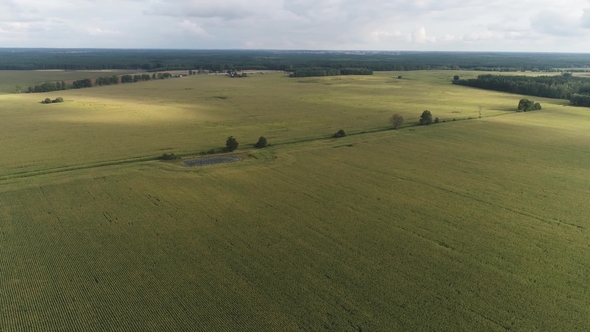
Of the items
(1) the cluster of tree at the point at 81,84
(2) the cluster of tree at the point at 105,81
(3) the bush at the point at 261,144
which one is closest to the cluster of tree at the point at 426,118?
(3) the bush at the point at 261,144

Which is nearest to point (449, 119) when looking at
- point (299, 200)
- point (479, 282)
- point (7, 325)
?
point (299, 200)

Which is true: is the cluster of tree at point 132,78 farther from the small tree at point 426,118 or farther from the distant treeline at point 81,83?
the small tree at point 426,118

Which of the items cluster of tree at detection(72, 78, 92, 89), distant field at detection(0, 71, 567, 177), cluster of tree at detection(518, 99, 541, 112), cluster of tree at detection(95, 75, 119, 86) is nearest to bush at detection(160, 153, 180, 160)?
distant field at detection(0, 71, 567, 177)

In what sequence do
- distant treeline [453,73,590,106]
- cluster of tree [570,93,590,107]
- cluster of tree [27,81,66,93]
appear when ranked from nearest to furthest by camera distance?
1. cluster of tree [570,93,590,107]
2. distant treeline [453,73,590,106]
3. cluster of tree [27,81,66,93]

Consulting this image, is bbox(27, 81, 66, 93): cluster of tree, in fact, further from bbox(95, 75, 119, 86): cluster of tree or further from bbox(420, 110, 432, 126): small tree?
bbox(420, 110, 432, 126): small tree

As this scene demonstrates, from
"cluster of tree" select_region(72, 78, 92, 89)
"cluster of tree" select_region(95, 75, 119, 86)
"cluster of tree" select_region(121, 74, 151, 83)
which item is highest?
"cluster of tree" select_region(121, 74, 151, 83)
